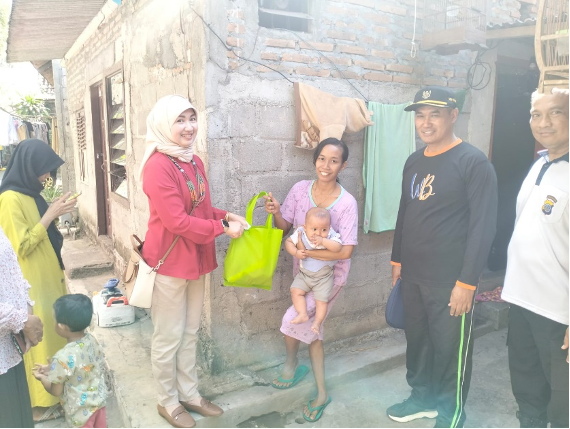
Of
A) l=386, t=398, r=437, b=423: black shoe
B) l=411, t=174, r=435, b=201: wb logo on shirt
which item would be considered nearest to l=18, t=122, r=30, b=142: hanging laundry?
l=411, t=174, r=435, b=201: wb logo on shirt

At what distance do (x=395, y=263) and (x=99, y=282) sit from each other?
166 inches

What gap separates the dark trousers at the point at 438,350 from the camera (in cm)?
293

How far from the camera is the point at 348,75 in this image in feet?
12.9

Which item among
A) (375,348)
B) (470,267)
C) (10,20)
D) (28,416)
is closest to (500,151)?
(375,348)

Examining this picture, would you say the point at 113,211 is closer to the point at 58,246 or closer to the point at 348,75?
the point at 58,246

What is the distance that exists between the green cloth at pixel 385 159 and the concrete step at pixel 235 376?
1095 millimetres

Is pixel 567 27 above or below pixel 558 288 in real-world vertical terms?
above

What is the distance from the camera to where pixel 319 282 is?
3221 millimetres

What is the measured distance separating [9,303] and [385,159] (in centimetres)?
303

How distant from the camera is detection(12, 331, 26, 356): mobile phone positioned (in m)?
2.45

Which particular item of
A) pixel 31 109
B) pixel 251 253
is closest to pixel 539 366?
pixel 251 253

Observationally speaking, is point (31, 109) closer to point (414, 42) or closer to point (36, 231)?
point (36, 231)

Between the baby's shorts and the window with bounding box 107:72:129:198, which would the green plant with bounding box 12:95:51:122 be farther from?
the baby's shorts

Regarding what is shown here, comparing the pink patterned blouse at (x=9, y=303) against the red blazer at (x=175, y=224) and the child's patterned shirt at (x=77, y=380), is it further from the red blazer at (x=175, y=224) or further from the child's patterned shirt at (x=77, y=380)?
the red blazer at (x=175, y=224)
